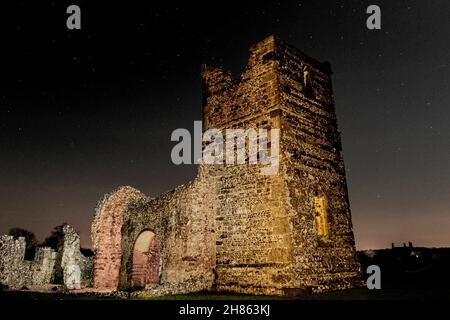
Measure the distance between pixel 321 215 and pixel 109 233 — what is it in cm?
997

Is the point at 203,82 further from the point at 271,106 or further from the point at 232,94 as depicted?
the point at 271,106

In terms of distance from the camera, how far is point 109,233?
15133 mm

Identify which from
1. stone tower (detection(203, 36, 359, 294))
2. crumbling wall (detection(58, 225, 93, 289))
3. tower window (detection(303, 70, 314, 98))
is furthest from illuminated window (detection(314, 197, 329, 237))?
crumbling wall (detection(58, 225, 93, 289))

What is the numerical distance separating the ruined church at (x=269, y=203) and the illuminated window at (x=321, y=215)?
0.09 feet

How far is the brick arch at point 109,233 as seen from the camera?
1491 centimetres

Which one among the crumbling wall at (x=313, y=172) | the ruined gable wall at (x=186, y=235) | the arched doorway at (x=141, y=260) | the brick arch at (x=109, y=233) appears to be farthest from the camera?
the brick arch at (x=109, y=233)

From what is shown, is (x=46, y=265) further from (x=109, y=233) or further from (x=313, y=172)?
(x=313, y=172)

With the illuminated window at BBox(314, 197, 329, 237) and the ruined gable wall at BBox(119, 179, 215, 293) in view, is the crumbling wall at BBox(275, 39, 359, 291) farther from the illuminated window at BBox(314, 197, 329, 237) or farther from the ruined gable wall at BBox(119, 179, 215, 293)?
the ruined gable wall at BBox(119, 179, 215, 293)

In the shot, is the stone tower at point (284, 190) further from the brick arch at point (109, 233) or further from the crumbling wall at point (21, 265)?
the crumbling wall at point (21, 265)

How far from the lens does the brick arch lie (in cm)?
1491

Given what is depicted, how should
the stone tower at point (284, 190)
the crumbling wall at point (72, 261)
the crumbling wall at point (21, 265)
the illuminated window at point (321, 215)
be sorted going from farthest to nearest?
the crumbling wall at point (72, 261) < the crumbling wall at point (21, 265) < the illuminated window at point (321, 215) < the stone tower at point (284, 190)

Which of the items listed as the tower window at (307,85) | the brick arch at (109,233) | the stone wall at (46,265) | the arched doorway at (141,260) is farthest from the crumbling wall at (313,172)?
the stone wall at (46,265)

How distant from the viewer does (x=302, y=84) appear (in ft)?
32.4
